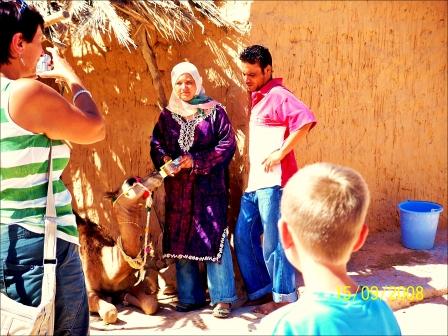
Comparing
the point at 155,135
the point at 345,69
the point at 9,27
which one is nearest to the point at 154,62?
the point at 155,135

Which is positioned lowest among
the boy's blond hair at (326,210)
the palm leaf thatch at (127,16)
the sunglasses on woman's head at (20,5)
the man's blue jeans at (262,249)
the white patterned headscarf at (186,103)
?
the man's blue jeans at (262,249)

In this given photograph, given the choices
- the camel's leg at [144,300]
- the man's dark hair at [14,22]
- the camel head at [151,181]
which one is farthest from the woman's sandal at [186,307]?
the man's dark hair at [14,22]

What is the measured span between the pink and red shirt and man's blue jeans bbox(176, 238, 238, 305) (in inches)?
22.8

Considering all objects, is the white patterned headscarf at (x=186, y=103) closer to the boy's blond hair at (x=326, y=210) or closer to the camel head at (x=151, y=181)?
the camel head at (x=151, y=181)

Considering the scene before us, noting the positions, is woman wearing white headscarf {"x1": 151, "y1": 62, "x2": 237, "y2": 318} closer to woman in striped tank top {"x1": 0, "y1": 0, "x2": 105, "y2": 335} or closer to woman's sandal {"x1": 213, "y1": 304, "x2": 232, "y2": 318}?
woman's sandal {"x1": 213, "y1": 304, "x2": 232, "y2": 318}

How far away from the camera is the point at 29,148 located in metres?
2.16

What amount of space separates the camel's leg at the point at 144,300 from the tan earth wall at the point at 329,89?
0.79 metres

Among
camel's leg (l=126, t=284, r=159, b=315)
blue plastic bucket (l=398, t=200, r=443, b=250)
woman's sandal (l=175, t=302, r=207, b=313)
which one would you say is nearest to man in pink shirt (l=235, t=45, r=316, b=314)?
woman's sandal (l=175, t=302, r=207, b=313)

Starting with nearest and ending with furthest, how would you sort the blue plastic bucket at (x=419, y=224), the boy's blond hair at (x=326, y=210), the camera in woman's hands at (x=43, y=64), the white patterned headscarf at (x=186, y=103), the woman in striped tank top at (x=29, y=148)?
the boy's blond hair at (x=326, y=210) < the woman in striped tank top at (x=29, y=148) < the camera in woman's hands at (x=43, y=64) < the white patterned headscarf at (x=186, y=103) < the blue plastic bucket at (x=419, y=224)

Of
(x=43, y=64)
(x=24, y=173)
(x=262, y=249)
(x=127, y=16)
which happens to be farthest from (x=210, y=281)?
(x=24, y=173)

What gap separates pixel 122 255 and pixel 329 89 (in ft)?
7.50

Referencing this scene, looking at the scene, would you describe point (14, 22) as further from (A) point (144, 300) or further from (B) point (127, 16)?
(A) point (144, 300)

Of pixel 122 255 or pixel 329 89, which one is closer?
pixel 122 255

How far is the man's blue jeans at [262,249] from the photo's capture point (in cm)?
420
